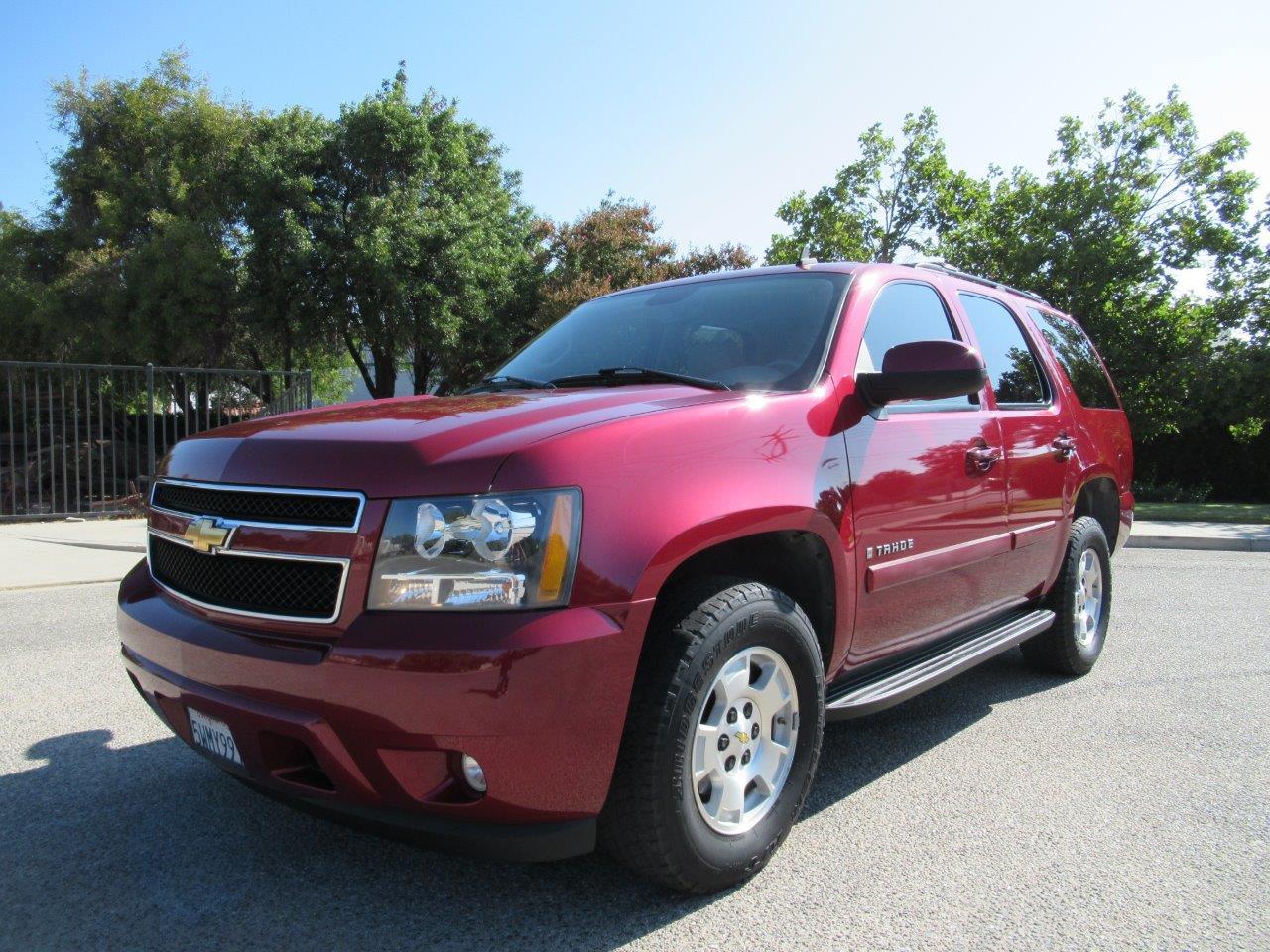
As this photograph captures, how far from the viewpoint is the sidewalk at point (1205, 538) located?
38.2ft

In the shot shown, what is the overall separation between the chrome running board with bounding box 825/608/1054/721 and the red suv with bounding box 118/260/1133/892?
0.02 metres

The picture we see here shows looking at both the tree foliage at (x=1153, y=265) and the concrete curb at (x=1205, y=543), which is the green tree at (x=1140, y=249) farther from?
the concrete curb at (x=1205, y=543)

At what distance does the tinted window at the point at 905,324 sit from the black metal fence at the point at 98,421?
10830mm

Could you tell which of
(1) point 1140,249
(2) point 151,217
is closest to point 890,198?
(1) point 1140,249

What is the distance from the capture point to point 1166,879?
269 cm

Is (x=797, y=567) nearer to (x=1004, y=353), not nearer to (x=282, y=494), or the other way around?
(x=282, y=494)

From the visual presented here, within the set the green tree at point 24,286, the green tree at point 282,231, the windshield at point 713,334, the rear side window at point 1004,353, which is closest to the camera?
the windshield at point 713,334

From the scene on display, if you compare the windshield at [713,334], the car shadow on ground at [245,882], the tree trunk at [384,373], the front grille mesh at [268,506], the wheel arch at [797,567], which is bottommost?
the car shadow on ground at [245,882]

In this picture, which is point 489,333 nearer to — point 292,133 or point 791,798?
point 292,133

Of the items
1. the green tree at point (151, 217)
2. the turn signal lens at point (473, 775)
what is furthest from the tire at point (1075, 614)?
the green tree at point (151, 217)

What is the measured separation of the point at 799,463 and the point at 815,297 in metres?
0.92

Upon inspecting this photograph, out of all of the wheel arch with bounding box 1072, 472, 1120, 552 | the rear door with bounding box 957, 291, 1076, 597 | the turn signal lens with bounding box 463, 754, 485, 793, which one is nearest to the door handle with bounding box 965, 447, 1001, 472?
the rear door with bounding box 957, 291, 1076, 597

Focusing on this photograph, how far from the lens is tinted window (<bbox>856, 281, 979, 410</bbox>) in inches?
132

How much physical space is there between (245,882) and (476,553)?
4.39 ft
